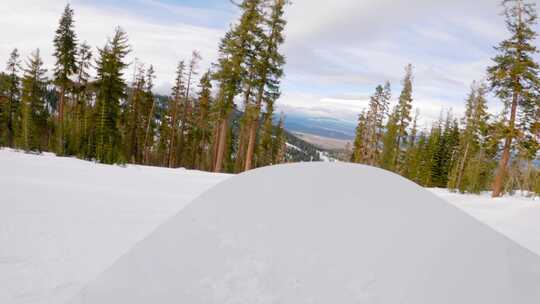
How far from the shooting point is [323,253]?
9.46 ft

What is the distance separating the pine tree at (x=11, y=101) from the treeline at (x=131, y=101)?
3.9 inches

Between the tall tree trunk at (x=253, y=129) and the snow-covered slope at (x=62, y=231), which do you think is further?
the tall tree trunk at (x=253, y=129)

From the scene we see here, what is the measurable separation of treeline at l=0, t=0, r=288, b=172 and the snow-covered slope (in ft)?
36.6

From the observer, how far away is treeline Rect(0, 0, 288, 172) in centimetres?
2058

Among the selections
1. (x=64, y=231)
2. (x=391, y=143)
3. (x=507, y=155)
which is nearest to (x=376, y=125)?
(x=391, y=143)

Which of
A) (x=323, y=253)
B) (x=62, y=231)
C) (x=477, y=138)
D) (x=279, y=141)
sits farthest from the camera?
(x=279, y=141)

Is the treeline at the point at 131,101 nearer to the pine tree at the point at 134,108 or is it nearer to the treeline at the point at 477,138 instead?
the pine tree at the point at 134,108

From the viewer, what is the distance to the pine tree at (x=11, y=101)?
33.1 m

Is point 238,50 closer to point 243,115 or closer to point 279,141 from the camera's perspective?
point 243,115

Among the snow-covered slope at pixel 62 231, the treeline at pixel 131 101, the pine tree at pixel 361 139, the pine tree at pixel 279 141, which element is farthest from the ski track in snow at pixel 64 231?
the pine tree at pixel 279 141

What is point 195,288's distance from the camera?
111 inches

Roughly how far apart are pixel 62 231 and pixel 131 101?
34.1 meters

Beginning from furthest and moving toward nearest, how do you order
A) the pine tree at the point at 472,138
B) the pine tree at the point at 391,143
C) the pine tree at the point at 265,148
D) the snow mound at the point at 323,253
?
1. the pine tree at the point at 265,148
2. the pine tree at the point at 391,143
3. the pine tree at the point at 472,138
4. the snow mound at the point at 323,253

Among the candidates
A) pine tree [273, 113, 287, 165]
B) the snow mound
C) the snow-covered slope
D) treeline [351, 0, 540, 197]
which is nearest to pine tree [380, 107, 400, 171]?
treeline [351, 0, 540, 197]
